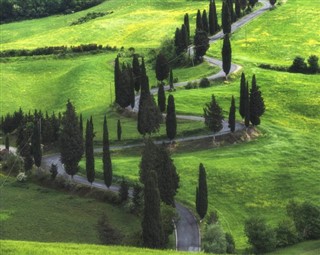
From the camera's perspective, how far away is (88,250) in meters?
44.0

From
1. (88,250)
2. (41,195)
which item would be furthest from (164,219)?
(41,195)

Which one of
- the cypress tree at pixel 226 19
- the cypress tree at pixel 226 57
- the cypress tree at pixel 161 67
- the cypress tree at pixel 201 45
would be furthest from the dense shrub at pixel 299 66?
the cypress tree at pixel 226 19

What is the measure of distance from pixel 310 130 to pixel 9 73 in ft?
317

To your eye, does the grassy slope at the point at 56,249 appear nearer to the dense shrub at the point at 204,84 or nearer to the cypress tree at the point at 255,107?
the cypress tree at the point at 255,107

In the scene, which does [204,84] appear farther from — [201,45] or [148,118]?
[148,118]

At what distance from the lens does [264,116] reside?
110000mm

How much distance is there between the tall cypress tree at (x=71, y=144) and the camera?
87375mm

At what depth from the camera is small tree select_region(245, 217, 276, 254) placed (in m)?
63.0

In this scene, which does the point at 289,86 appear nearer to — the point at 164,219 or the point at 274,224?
the point at 274,224

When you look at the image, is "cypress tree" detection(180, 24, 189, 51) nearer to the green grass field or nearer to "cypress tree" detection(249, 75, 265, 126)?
the green grass field

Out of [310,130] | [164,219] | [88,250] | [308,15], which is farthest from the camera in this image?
[308,15]

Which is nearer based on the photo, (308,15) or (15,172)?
(15,172)

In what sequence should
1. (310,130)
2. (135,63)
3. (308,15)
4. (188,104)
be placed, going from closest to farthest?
(310,130) < (188,104) < (135,63) < (308,15)

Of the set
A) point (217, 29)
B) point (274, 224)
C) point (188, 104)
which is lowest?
point (274, 224)
